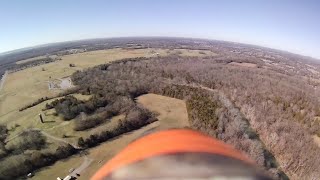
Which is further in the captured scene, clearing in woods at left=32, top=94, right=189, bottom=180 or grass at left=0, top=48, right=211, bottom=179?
grass at left=0, top=48, right=211, bottom=179

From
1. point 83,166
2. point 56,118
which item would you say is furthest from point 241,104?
point 56,118

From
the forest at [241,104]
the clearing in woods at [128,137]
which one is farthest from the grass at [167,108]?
the forest at [241,104]

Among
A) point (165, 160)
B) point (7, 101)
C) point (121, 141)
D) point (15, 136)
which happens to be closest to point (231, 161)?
point (165, 160)

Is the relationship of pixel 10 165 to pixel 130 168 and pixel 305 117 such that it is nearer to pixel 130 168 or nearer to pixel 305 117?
pixel 130 168

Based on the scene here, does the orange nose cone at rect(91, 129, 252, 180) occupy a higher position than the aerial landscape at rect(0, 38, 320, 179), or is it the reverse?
the orange nose cone at rect(91, 129, 252, 180)

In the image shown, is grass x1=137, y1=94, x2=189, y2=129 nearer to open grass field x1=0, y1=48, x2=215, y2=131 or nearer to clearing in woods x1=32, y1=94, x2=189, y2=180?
clearing in woods x1=32, y1=94, x2=189, y2=180

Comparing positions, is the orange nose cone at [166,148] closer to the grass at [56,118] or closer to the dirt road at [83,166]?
the grass at [56,118]

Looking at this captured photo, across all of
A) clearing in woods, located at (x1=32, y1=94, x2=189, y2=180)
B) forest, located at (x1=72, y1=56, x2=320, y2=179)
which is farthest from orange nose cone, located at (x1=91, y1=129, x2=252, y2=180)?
clearing in woods, located at (x1=32, y1=94, x2=189, y2=180)
